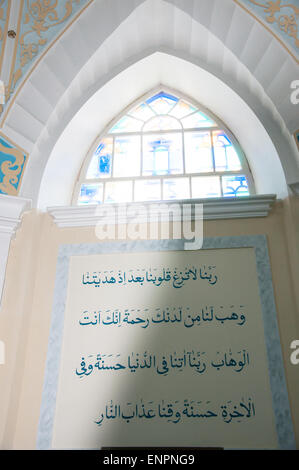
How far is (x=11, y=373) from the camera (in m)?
2.77

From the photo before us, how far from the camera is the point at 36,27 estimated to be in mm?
3621

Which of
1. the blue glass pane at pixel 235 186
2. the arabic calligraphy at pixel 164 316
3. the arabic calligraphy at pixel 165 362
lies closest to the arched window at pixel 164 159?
the blue glass pane at pixel 235 186

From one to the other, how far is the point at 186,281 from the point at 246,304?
49 centimetres

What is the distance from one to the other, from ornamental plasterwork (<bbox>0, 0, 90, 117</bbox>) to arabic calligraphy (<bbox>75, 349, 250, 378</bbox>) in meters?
2.47

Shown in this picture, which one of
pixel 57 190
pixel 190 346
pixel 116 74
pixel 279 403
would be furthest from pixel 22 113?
pixel 279 403

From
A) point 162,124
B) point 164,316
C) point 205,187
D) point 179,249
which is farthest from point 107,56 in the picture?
point 164,316

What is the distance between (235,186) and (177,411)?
208 cm

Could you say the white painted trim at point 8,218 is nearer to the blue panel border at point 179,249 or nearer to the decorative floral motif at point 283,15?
the blue panel border at point 179,249

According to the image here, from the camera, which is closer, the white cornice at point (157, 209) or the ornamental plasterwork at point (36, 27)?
the white cornice at point (157, 209)

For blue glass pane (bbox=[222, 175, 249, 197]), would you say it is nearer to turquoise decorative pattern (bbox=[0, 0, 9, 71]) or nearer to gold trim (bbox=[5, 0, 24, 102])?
gold trim (bbox=[5, 0, 24, 102])

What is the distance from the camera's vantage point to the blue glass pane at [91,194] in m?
3.85

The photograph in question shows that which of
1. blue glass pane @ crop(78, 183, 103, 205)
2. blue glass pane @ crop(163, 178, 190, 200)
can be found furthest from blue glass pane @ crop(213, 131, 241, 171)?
blue glass pane @ crop(78, 183, 103, 205)

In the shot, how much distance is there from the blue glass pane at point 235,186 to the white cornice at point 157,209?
1.48 feet

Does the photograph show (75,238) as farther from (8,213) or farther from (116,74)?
(116,74)
